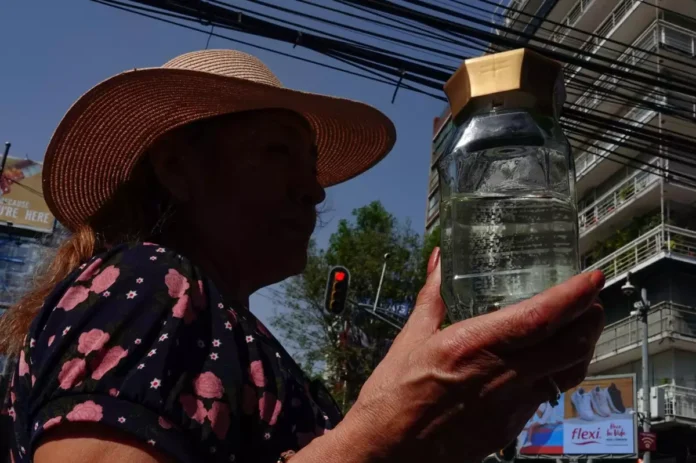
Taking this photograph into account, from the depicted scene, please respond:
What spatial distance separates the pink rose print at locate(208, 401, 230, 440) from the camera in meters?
0.98

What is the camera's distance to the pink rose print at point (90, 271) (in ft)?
3.62

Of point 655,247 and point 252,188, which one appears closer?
point 252,188

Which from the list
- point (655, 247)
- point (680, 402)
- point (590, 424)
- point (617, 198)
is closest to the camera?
point (680, 402)

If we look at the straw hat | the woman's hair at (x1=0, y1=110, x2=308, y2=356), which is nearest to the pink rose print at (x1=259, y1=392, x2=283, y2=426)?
the woman's hair at (x1=0, y1=110, x2=308, y2=356)

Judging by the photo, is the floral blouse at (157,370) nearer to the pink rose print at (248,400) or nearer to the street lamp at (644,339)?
the pink rose print at (248,400)

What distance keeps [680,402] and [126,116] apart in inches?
744

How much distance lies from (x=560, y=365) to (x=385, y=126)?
4.59 ft

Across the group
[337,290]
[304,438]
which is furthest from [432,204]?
[304,438]

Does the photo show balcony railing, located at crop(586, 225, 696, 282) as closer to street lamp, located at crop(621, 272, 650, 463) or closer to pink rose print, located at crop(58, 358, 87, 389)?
street lamp, located at crop(621, 272, 650, 463)

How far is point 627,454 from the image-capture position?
1812 cm

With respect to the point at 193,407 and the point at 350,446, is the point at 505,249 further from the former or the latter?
the point at 193,407

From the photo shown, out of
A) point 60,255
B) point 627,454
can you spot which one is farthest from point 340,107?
point 627,454

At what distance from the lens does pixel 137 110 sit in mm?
1644

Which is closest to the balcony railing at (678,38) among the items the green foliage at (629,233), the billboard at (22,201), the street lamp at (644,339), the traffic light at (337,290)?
the green foliage at (629,233)
